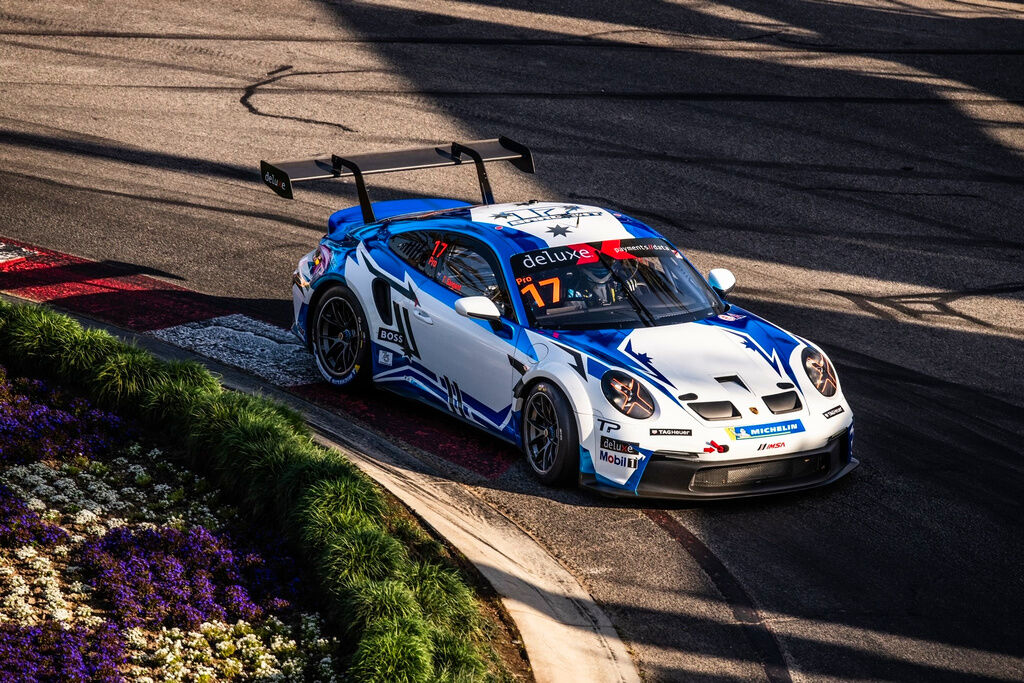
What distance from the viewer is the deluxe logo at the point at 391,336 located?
8703 mm

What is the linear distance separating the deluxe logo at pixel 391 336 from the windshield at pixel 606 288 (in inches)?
41.3

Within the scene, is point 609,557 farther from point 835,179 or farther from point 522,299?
point 835,179

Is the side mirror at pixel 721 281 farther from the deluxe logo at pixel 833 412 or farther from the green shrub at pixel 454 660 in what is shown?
the green shrub at pixel 454 660

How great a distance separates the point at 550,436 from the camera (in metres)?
7.66

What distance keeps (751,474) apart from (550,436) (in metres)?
1.26

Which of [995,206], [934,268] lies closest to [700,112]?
[995,206]

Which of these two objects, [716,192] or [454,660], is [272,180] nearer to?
[454,660]

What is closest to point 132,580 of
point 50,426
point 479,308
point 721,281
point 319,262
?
point 50,426

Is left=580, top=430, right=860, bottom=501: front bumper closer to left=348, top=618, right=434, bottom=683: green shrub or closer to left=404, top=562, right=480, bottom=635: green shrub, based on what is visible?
left=404, top=562, right=480, bottom=635: green shrub

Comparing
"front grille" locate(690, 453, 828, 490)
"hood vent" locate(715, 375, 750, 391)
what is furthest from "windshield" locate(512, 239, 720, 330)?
"front grille" locate(690, 453, 828, 490)

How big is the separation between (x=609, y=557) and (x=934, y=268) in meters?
7.32

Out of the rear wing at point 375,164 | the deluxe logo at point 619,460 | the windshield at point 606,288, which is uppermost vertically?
the rear wing at point 375,164

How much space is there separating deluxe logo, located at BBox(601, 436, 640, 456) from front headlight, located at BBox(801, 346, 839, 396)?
1330mm

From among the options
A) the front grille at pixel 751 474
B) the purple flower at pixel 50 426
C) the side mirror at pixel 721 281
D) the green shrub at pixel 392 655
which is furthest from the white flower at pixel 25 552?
the side mirror at pixel 721 281
